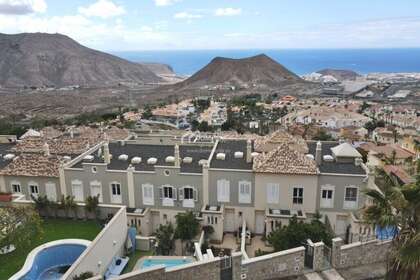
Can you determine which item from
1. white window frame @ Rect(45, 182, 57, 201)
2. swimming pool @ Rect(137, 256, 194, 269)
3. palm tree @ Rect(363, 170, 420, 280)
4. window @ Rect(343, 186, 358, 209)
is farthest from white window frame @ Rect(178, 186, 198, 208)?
palm tree @ Rect(363, 170, 420, 280)

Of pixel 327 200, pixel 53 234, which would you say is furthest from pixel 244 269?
pixel 327 200

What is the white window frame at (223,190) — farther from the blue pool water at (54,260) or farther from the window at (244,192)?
the blue pool water at (54,260)

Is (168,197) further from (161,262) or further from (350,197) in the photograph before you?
(350,197)

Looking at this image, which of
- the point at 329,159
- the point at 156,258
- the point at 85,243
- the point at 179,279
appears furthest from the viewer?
the point at 329,159

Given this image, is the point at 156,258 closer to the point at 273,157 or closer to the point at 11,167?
the point at 273,157

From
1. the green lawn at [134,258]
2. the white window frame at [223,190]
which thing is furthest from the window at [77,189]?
the white window frame at [223,190]

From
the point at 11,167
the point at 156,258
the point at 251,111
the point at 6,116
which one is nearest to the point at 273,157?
the point at 156,258
